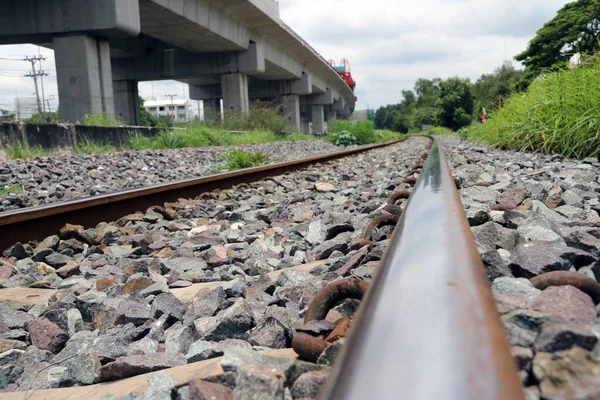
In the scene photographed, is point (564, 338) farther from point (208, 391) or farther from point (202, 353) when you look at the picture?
point (202, 353)

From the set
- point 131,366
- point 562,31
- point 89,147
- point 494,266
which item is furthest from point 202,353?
point 562,31

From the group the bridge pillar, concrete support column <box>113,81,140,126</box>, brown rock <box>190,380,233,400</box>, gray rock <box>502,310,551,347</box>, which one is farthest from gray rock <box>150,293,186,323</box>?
the bridge pillar

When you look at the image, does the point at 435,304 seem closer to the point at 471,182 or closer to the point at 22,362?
the point at 22,362

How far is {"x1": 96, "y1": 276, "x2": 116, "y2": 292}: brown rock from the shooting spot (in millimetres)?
2177

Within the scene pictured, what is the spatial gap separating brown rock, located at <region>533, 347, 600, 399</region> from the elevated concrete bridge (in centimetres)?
1418

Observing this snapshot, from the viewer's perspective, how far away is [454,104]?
6019cm

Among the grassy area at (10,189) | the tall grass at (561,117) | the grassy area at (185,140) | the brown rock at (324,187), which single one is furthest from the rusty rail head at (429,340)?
the grassy area at (185,140)

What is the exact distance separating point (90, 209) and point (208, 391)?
Result: 9.28ft

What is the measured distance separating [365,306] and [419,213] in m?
0.67

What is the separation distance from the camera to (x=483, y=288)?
0.73 meters

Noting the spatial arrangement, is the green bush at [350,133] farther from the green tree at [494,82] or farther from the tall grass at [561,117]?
the green tree at [494,82]

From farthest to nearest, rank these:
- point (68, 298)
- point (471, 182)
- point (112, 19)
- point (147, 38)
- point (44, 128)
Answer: point (147, 38) < point (112, 19) < point (44, 128) < point (471, 182) < point (68, 298)

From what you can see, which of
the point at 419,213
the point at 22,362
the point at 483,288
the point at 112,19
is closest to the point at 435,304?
the point at 483,288

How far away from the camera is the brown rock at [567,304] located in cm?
86
